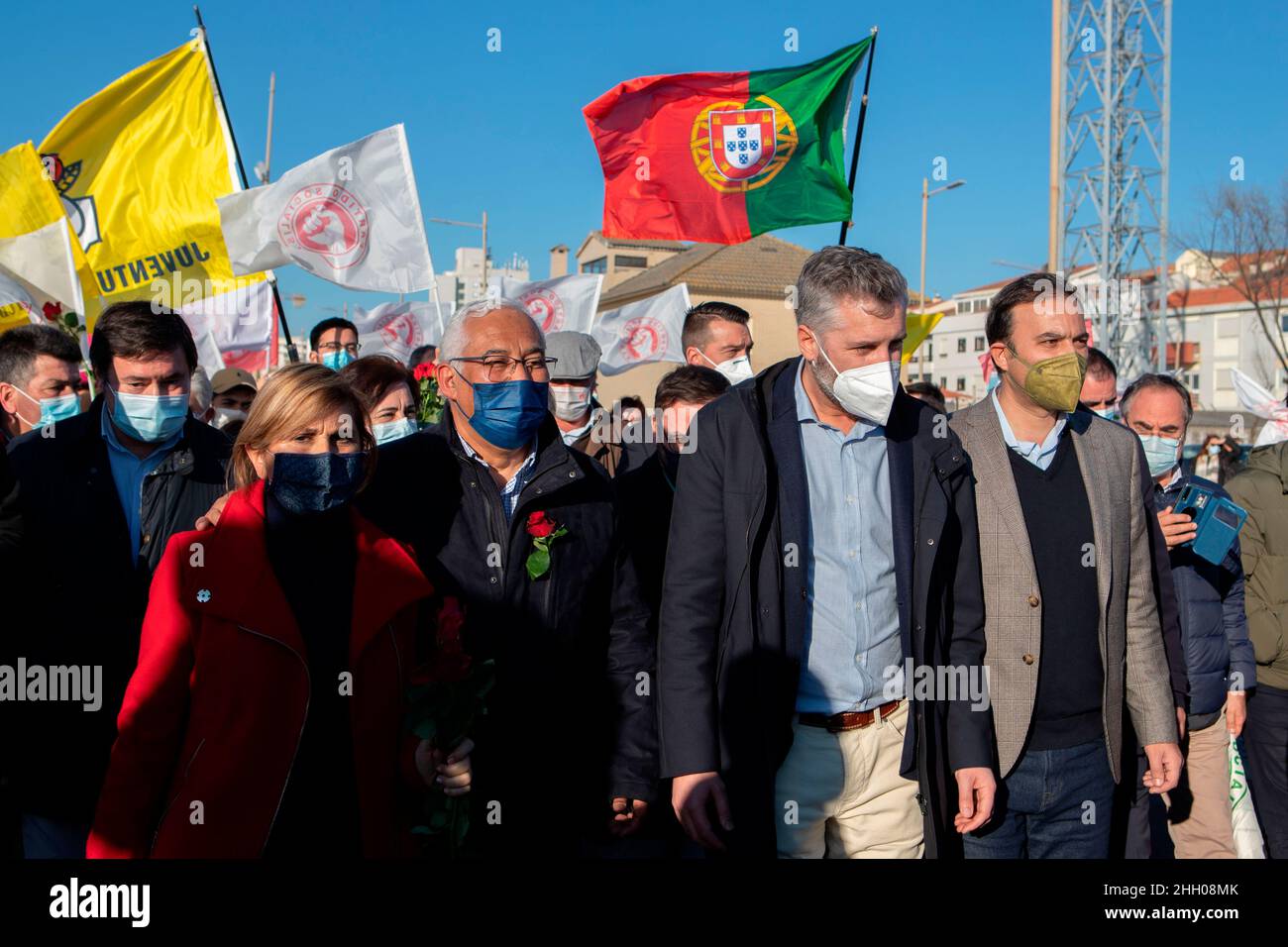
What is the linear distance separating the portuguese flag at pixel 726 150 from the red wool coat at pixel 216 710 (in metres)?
5.72

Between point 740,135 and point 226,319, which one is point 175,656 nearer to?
point 740,135

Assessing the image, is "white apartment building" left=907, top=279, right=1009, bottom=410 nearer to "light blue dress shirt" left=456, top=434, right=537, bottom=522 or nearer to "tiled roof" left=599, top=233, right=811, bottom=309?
"tiled roof" left=599, top=233, right=811, bottom=309

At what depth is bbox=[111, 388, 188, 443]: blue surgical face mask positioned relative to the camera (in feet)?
13.4

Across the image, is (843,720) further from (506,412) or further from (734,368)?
(734,368)

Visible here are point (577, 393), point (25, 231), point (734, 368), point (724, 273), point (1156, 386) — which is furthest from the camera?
point (724, 273)

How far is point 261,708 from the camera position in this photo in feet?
10.1

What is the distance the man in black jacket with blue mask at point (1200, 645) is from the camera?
17.1 ft

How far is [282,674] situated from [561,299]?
9.96m

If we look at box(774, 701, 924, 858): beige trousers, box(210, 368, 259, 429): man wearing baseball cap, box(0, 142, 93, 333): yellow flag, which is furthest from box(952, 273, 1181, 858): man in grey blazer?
box(0, 142, 93, 333): yellow flag

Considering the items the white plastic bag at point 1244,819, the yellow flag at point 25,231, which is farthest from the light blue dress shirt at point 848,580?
the yellow flag at point 25,231

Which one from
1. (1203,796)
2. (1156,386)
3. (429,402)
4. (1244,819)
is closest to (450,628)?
(429,402)

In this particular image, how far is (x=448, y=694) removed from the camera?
10.4ft

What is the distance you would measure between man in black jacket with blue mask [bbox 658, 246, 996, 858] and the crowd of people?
1 cm
